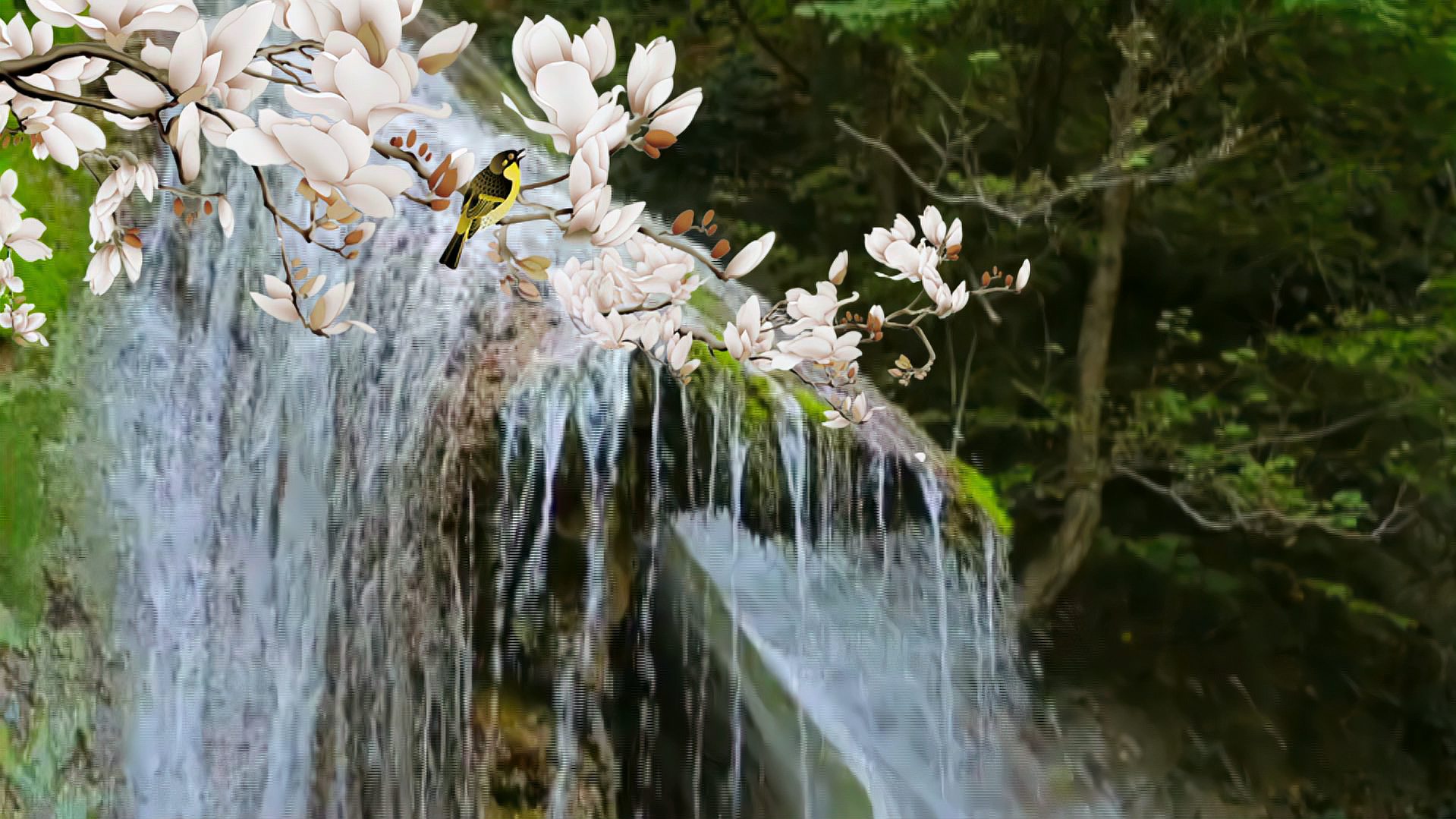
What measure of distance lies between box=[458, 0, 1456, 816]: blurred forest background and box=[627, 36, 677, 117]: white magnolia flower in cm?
165

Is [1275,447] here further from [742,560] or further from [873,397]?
[742,560]

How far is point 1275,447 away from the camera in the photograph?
2.23 meters

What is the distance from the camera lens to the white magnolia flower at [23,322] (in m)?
1.17

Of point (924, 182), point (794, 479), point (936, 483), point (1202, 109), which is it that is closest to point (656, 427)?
point (794, 479)

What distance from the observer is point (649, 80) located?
55cm

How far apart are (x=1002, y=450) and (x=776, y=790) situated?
112 centimetres

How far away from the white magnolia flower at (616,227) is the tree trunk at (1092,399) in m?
1.94

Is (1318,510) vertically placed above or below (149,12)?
below

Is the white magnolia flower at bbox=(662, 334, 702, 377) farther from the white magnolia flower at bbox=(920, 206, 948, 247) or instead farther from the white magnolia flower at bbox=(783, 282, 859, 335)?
the white magnolia flower at bbox=(920, 206, 948, 247)

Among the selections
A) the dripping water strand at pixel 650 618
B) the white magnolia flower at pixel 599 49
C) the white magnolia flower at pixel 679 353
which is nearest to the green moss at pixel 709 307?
the dripping water strand at pixel 650 618

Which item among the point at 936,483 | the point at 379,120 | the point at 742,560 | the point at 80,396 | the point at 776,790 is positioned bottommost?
the point at 776,790

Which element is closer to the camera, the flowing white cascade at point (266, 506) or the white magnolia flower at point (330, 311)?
the white magnolia flower at point (330, 311)

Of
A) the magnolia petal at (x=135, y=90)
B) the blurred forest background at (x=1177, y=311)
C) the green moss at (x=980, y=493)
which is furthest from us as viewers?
the blurred forest background at (x=1177, y=311)

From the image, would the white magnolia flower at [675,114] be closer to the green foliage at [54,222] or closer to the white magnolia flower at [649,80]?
the white magnolia flower at [649,80]
